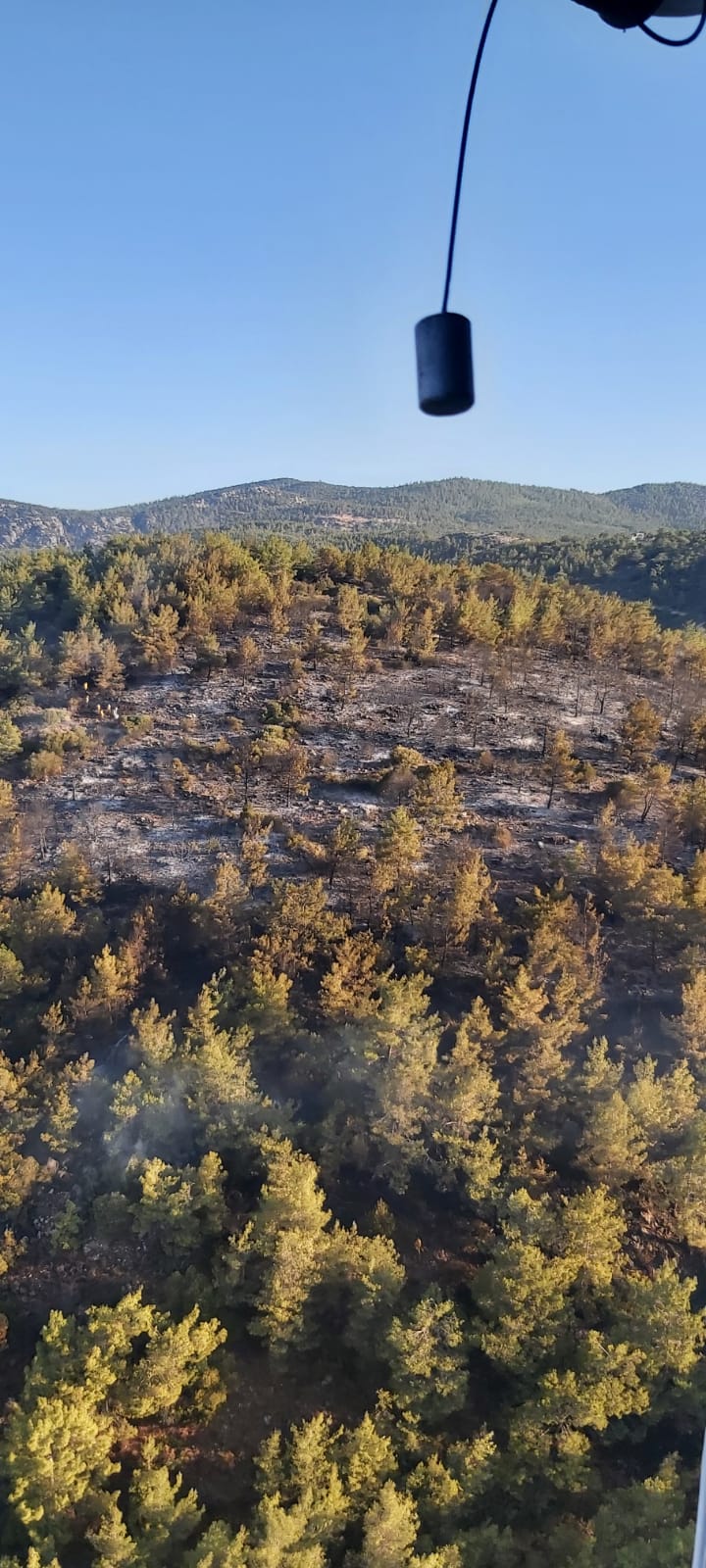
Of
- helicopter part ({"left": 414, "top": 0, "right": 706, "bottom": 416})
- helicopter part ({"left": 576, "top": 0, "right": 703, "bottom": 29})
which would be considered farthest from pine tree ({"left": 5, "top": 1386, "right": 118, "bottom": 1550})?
helicopter part ({"left": 576, "top": 0, "right": 703, "bottom": 29})

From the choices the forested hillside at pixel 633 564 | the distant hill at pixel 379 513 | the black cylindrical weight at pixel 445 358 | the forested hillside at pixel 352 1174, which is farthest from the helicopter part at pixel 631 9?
the distant hill at pixel 379 513

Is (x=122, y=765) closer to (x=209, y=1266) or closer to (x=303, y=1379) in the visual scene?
(x=209, y=1266)

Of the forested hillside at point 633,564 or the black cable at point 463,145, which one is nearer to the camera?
the black cable at point 463,145

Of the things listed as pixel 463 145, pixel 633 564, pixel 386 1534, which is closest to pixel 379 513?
pixel 633 564

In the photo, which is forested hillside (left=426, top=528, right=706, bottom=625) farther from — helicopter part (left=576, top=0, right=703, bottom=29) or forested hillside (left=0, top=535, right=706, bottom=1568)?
helicopter part (left=576, top=0, right=703, bottom=29)

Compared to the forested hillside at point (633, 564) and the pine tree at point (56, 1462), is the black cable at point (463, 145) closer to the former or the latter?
the pine tree at point (56, 1462)

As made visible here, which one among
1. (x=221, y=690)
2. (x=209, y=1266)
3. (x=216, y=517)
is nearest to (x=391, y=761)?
(x=221, y=690)
